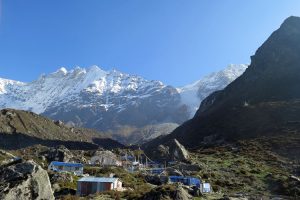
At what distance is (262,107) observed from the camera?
146 meters

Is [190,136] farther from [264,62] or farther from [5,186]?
[5,186]

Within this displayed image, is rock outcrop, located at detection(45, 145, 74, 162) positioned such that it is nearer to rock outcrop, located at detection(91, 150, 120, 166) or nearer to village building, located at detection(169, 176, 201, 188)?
rock outcrop, located at detection(91, 150, 120, 166)

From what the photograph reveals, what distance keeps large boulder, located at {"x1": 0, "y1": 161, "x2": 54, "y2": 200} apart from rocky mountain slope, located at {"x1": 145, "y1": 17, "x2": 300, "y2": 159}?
80722 mm

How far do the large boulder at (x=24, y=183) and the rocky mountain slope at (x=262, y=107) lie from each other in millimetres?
80722

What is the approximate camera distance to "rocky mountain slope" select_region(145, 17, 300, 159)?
131 m

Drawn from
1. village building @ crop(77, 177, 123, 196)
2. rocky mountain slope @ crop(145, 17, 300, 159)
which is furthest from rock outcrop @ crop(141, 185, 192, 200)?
rocky mountain slope @ crop(145, 17, 300, 159)

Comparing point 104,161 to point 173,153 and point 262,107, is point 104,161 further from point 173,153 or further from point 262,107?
point 262,107

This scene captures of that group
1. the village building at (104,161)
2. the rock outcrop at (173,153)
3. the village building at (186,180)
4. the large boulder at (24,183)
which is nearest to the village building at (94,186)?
the village building at (186,180)

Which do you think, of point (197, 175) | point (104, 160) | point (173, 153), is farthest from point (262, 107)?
point (197, 175)

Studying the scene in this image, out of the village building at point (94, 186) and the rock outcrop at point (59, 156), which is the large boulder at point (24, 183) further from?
the rock outcrop at point (59, 156)

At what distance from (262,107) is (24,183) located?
123 meters

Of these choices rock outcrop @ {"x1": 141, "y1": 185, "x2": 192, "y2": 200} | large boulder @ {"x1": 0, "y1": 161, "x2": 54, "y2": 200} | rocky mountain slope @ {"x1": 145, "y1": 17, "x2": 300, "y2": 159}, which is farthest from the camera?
rocky mountain slope @ {"x1": 145, "y1": 17, "x2": 300, "y2": 159}

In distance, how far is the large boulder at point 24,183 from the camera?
103ft

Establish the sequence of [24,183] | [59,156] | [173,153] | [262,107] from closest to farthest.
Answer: [24,183], [59,156], [173,153], [262,107]
